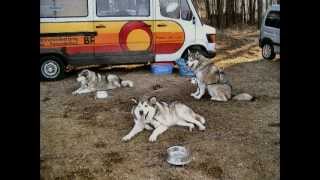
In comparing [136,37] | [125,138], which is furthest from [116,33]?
[125,138]

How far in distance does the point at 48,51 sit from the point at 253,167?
4920 mm

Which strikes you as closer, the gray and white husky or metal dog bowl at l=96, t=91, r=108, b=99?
the gray and white husky

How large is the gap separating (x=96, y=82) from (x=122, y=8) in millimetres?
1658

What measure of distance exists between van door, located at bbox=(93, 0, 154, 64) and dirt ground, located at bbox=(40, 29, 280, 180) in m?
0.81

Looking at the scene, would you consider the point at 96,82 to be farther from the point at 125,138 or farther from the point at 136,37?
the point at 125,138

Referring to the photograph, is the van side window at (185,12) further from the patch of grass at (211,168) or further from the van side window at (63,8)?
the patch of grass at (211,168)

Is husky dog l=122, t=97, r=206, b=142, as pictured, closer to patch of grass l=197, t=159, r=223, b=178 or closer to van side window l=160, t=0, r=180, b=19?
patch of grass l=197, t=159, r=223, b=178

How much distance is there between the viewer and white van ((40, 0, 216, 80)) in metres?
8.16

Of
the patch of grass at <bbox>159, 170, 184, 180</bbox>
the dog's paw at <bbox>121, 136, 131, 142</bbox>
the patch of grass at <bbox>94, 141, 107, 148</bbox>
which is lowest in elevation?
the patch of grass at <bbox>159, 170, 184, 180</bbox>

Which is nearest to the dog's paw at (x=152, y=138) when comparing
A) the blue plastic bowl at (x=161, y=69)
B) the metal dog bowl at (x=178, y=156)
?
the metal dog bowl at (x=178, y=156)

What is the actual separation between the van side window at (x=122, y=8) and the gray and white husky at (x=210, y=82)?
1890 millimetres

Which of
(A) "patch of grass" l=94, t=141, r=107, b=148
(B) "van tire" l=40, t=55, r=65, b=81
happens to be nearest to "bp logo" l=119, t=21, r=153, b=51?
(B) "van tire" l=40, t=55, r=65, b=81

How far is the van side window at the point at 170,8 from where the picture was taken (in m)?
8.66

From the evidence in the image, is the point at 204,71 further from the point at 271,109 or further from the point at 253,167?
the point at 253,167
